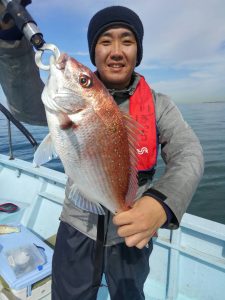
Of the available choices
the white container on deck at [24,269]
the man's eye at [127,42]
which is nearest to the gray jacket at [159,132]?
the man's eye at [127,42]

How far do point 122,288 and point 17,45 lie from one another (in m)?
1.92

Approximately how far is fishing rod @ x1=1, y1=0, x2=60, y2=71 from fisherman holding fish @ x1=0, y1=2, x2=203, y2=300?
0.26 ft

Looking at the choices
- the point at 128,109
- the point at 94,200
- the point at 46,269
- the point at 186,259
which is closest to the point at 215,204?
the point at 186,259

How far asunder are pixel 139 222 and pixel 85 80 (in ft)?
2.62

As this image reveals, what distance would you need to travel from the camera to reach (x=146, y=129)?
2.06 metres

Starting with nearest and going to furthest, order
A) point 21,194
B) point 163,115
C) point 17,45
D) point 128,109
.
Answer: point 17,45 → point 163,115 → point 128,109 → point 21,194

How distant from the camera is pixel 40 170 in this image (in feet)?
15.0

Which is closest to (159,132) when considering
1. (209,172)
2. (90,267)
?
(90,267)

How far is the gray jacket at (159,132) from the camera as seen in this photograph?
1538 millimetres

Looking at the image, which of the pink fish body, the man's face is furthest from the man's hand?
the man's face

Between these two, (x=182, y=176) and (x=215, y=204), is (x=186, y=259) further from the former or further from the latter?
Answer: (x=215, y=204)

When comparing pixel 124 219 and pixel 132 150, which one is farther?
pixel 132 150

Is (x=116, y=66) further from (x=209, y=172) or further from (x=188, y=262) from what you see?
(x=209, y=172)

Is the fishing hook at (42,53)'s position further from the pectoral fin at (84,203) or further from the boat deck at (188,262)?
the boat deck at (188,262)
